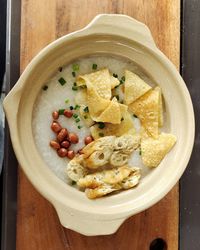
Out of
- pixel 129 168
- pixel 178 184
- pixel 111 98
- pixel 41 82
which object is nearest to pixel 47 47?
pixel 41 82

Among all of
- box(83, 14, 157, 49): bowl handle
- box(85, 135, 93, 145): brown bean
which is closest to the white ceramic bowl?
box(83, 14, 157, 49): bowl handle

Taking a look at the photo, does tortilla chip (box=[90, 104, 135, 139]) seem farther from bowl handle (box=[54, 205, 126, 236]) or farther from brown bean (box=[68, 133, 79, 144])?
bowl handle (box=[54, 205, 126, 236])

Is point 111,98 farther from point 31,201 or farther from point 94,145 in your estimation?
point 31,201

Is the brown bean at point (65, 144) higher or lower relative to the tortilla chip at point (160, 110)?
lower

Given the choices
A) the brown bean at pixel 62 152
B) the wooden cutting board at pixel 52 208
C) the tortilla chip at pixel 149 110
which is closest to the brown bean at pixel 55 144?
the brown bean at pixel 62 152

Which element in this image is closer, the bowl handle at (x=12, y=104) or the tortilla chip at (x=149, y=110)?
the bowl handle at (x=12, y=104)

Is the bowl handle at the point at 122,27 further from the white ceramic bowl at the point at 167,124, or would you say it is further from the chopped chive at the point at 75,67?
the chopped chive at the point at 75,67
